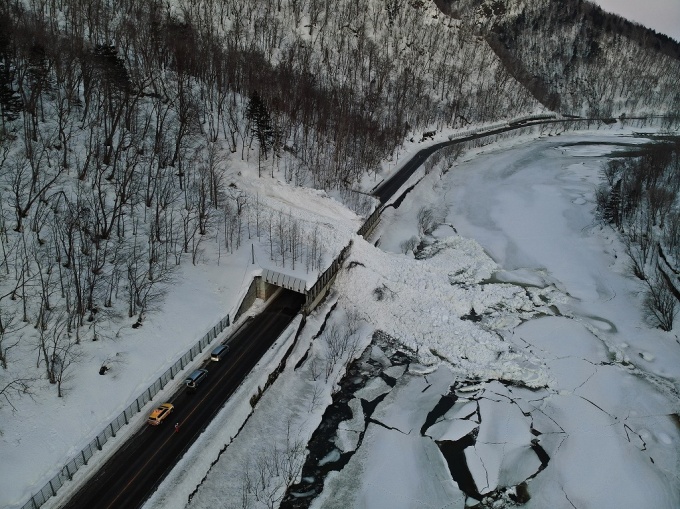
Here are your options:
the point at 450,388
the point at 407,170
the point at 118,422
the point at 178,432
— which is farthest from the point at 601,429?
the point at 407,170

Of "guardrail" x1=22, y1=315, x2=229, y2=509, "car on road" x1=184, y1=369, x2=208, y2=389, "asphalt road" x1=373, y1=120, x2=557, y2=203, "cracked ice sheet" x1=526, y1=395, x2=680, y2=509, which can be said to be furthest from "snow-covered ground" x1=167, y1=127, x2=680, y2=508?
"asphalt road" x1=373, y1=120, x2=557, y2=203

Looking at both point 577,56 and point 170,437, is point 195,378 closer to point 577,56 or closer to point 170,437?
point 170,437

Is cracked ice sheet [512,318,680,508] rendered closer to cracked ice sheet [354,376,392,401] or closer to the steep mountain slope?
cracked ice sheet [354,376,392,401]

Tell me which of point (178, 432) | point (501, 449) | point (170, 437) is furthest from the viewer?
point (501, 449)

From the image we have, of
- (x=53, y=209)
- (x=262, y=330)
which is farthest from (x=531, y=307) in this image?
(x=53, y=209)

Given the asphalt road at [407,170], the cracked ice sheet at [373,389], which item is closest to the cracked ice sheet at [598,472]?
the cracked ice sheet at [373,389]

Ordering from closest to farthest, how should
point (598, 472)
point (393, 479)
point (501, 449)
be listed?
1. point (393, 479)
2. point (598, 472)
3. point (501, 449)

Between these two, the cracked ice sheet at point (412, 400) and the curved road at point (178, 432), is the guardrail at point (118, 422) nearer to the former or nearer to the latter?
the curved road at point (178, 432)

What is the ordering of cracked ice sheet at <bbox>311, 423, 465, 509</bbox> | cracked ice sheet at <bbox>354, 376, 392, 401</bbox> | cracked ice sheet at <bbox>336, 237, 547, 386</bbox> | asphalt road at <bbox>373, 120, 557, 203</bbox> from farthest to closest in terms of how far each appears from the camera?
asphalt road at <bbox>373, 120, 557, 203</bbox>
cracked ice sheet at <bbox>336, 237, 547, 386</bbox>
cracked ice sheet at <bbox>354, 376, 392, 401</bbox>
cracked ice sheet at <bbox>311, 423, 465, 509</bbox>
